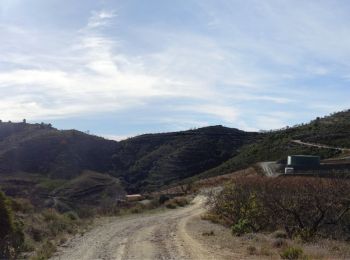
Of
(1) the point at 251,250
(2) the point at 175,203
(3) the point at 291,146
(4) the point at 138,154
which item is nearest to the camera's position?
(1) the point at 251,250

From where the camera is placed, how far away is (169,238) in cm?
2066

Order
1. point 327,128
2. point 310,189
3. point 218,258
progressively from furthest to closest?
point 327,128 → point 310,189 → point 218,258

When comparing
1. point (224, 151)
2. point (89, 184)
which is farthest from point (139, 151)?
point (89, 184)

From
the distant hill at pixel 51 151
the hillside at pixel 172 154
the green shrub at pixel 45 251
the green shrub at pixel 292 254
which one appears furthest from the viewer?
the hillside at pixel 172 154

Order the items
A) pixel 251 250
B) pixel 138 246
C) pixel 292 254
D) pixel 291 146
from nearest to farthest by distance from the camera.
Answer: pixel 292 254 < pixel 251 250 < pixel 138 246 < pixel 291 146

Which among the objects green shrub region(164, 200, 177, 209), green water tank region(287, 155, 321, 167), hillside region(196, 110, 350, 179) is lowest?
green shrub region(164, 200, 177, 209)

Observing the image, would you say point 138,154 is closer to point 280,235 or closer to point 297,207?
point 297,207

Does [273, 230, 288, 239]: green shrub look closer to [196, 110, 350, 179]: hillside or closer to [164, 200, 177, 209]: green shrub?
[164, 200, 177, 209]: green shrub

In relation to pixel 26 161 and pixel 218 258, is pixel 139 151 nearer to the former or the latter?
pixel 26 161

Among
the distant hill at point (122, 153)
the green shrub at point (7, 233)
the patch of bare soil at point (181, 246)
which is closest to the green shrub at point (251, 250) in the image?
the patch of bare soil at point (181, 246)

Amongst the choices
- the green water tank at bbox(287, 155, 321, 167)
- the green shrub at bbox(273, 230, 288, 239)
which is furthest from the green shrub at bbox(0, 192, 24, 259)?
the green water tank at bbox(287, 155, 321, 167)

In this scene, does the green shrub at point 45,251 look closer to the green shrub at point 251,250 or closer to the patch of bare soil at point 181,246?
the patch of bare soil at point 181,246

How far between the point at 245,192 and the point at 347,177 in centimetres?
454

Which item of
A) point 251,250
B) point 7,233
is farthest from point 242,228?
point 7,233
